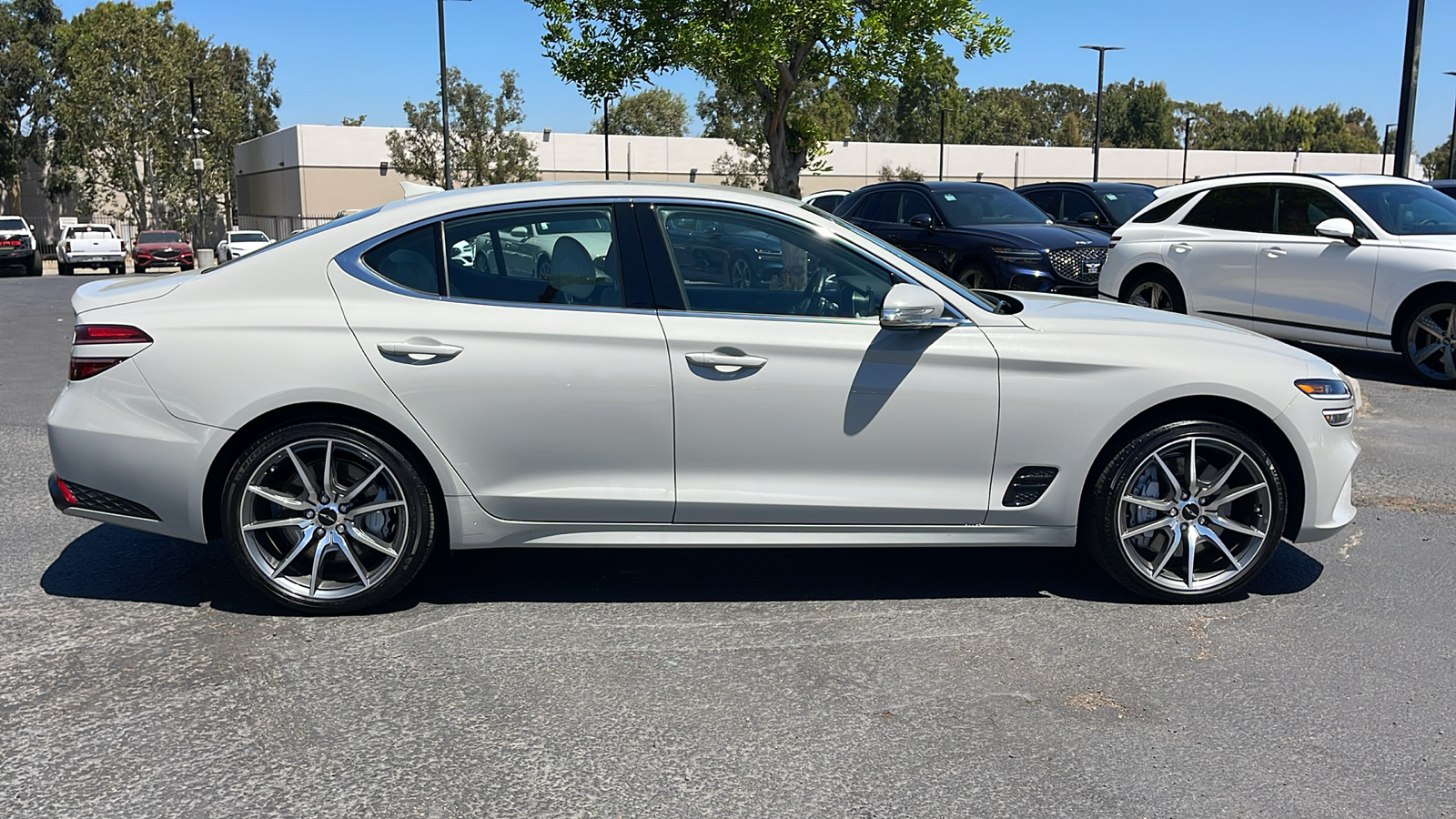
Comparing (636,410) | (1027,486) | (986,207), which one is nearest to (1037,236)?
(986,207)

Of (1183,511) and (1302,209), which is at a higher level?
(1302,209)

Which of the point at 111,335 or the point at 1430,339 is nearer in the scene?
the point at 111,335

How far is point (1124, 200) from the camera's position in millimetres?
16953

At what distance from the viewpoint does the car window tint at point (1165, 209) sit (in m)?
11.6

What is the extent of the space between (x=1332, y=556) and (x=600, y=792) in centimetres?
372

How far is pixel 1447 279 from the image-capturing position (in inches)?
376

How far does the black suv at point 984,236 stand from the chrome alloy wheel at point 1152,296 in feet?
3.05

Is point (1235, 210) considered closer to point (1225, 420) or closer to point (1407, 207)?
point (1407, 207)

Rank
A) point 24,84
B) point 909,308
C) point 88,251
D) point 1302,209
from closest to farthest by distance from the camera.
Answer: point 909,308 → point 1302,209 → point 88,251 → point 24,84

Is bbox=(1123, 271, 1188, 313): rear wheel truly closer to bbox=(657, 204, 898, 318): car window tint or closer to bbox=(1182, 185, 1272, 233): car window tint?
bbox=(1182, 185, 1272, 233): car window tint

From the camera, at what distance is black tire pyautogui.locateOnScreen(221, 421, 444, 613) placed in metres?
4.38

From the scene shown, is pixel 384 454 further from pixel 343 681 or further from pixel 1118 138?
pixel 1118 138

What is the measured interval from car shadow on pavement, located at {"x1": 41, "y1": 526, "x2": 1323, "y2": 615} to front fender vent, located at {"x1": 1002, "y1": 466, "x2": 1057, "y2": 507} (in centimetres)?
48

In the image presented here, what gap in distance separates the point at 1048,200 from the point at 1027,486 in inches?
533
